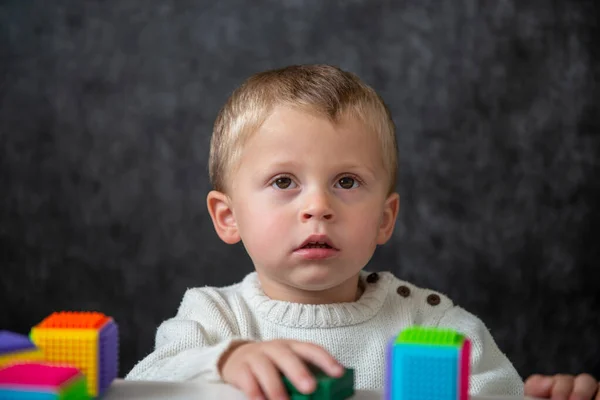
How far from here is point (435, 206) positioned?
6.20ft

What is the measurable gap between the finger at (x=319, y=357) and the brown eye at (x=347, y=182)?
1.25ft

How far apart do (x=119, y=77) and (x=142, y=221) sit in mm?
302

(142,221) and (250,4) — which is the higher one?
(250,4)

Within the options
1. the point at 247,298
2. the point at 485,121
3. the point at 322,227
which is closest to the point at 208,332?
the point at 247,298

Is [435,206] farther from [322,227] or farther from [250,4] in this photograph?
[322,227]

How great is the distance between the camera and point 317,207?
0.98 metres

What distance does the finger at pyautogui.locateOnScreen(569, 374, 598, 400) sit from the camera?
75 cm

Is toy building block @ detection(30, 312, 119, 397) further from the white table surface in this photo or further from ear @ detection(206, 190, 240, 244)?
ear @ detection(206, 190, 240, 244)

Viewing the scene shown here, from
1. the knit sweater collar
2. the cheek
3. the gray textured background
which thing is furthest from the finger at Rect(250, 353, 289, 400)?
the gray textured background

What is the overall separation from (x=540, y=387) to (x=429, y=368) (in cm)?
23

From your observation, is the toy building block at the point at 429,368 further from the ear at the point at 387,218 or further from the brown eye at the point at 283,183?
the ear at the point at 387,218

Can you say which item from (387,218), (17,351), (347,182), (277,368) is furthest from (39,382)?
(387,218)

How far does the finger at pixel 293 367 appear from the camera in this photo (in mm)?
625

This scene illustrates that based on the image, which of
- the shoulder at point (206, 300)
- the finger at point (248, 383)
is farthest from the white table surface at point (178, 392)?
the shoulder at point (206, 300)
